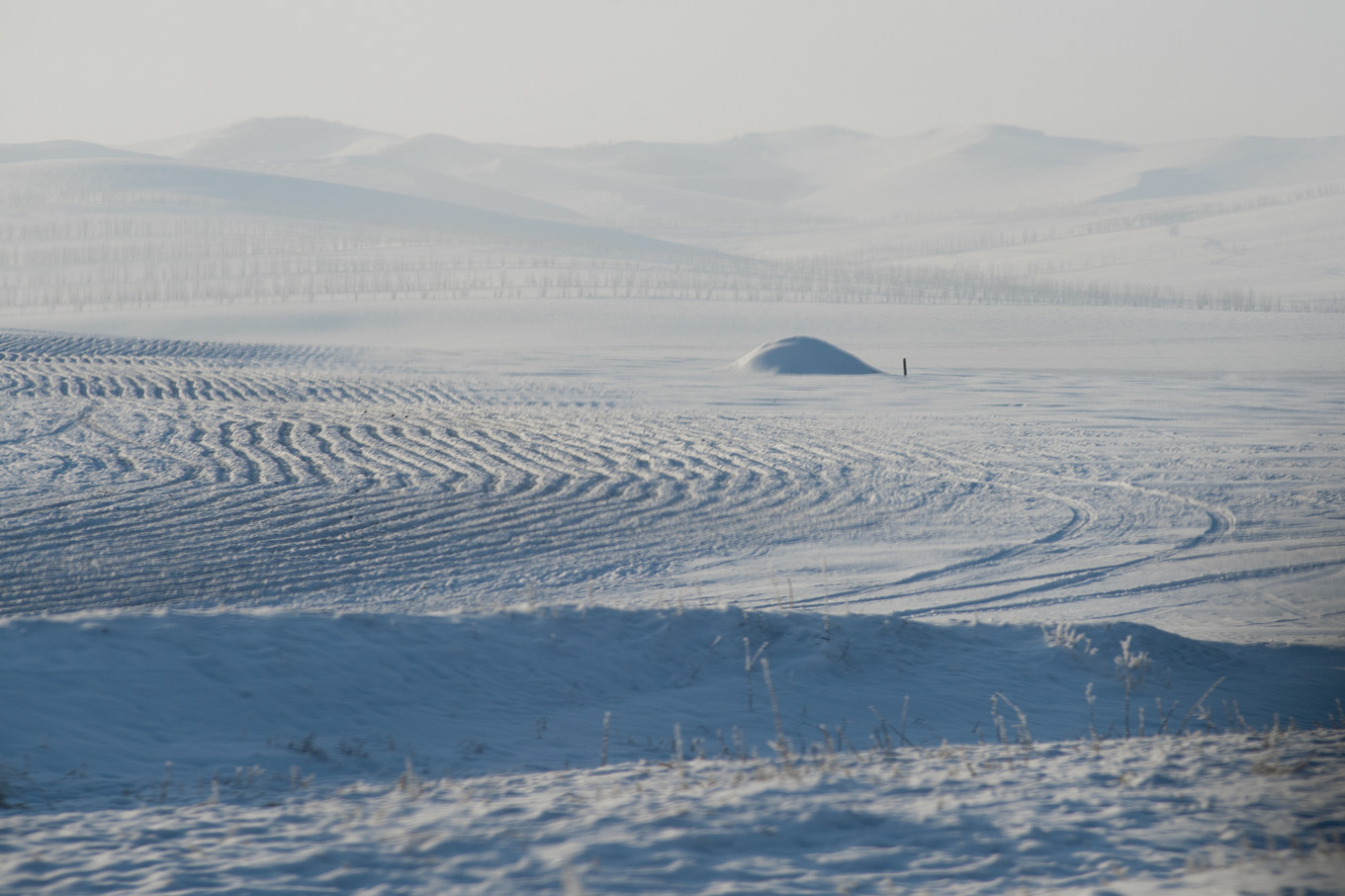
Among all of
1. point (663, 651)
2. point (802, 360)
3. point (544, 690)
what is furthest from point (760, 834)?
point (802, 360)

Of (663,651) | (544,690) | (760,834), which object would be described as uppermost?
(760,834)

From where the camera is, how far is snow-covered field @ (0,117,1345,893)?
13.4 ft

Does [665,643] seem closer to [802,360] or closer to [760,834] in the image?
[760,834]

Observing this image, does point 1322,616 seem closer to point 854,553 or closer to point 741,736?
point 854,553

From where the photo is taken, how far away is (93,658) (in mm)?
6281

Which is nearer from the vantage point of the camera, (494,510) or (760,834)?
(760,834)

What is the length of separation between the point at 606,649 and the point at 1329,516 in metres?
9.62

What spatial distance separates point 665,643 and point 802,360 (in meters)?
26.5

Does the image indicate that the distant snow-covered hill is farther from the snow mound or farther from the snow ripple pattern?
the snow ripple pattern

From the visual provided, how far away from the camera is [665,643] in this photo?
7.41m

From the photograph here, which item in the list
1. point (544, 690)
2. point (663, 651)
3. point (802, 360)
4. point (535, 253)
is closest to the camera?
point (544, 690)

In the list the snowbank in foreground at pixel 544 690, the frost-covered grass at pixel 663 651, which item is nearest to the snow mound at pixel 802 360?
the frost-covered grass at pixel 663 651

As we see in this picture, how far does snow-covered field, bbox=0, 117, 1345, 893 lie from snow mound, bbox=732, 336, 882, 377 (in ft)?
25.9

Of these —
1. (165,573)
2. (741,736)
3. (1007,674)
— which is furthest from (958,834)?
(165,573)
